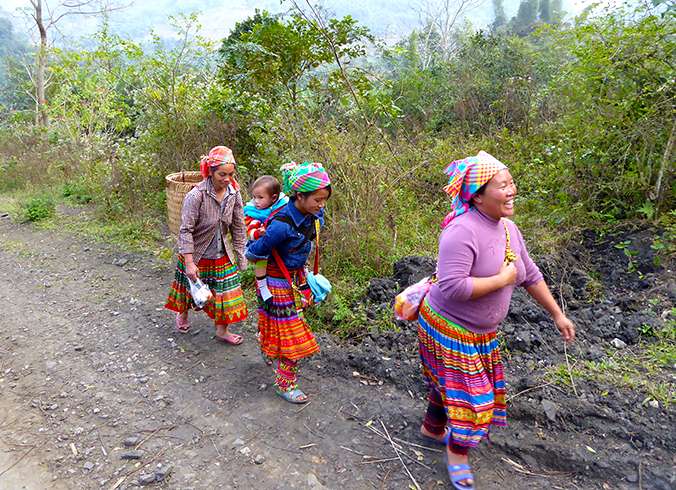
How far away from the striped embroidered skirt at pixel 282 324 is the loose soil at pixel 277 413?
438 millimetres

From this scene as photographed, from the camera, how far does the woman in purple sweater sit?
7.02ft

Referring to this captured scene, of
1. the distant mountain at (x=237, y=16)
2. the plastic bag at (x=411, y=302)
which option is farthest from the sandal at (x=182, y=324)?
the distant mountain at (x=237, y=16)

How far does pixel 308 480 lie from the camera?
273cm

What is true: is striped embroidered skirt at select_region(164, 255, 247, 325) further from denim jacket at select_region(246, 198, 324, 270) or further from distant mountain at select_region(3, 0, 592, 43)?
distant mountain at select_region(3, 0, 592, 43)

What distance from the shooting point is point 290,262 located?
3.09m

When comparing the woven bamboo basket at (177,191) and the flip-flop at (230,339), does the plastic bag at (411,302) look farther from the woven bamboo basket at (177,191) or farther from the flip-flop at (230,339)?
the woven bamboo basket at (177,191)

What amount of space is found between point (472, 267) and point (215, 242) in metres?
2.23

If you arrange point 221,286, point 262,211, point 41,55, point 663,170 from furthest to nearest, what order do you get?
point 41,55 → point 663,170 → point 221,286 → point 262,211

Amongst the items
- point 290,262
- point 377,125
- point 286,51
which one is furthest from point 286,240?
point 286,51

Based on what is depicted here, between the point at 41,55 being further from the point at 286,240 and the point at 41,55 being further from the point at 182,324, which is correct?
the point at 286,240

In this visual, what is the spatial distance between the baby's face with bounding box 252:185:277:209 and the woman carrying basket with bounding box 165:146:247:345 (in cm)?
48

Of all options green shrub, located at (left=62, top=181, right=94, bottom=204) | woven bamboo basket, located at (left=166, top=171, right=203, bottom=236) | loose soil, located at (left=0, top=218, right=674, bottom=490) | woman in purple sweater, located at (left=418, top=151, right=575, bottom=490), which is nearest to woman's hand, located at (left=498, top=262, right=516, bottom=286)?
woman in purple sweater, located at (left=418, top=151, right=575, bottom=490)

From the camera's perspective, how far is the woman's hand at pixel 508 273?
2166 millimetres

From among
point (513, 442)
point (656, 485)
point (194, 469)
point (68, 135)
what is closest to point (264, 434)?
point (194, 469)
